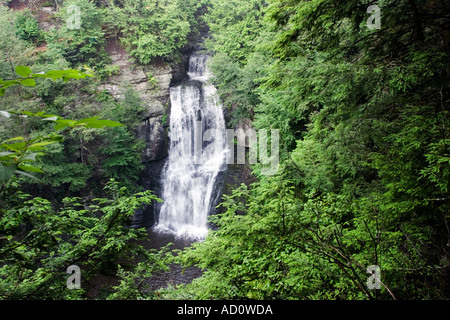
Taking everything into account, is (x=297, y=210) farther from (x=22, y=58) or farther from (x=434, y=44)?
(x=22, y=58)

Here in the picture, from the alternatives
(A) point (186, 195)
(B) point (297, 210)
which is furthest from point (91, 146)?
(B) point (297, 210)

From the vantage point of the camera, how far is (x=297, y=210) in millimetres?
3471

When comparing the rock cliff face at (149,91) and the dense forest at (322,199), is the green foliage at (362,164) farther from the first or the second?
the rock cliff face at (149,91)

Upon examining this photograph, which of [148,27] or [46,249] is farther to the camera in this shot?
[148,27]

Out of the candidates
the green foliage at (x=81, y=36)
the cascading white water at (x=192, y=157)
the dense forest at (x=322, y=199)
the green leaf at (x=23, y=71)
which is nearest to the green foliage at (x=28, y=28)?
the green foliage at (x=81, y=36)

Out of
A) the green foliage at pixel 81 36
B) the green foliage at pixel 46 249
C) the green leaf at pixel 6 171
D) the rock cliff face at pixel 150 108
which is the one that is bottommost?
the green foliage at pixel 46 249

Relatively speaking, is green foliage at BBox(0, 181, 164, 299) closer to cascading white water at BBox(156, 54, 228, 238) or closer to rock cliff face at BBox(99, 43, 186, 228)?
cascading white water at BBox(156, 54, 228, 238)

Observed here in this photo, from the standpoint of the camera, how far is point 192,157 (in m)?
17.8

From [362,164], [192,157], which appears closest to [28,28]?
[192,157]

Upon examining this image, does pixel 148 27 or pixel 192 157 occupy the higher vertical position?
pixel 148 27

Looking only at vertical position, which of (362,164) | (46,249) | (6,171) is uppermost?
(362,164)

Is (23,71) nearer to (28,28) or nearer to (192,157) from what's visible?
(192,157)

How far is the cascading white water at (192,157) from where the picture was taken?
1672 centimetres
